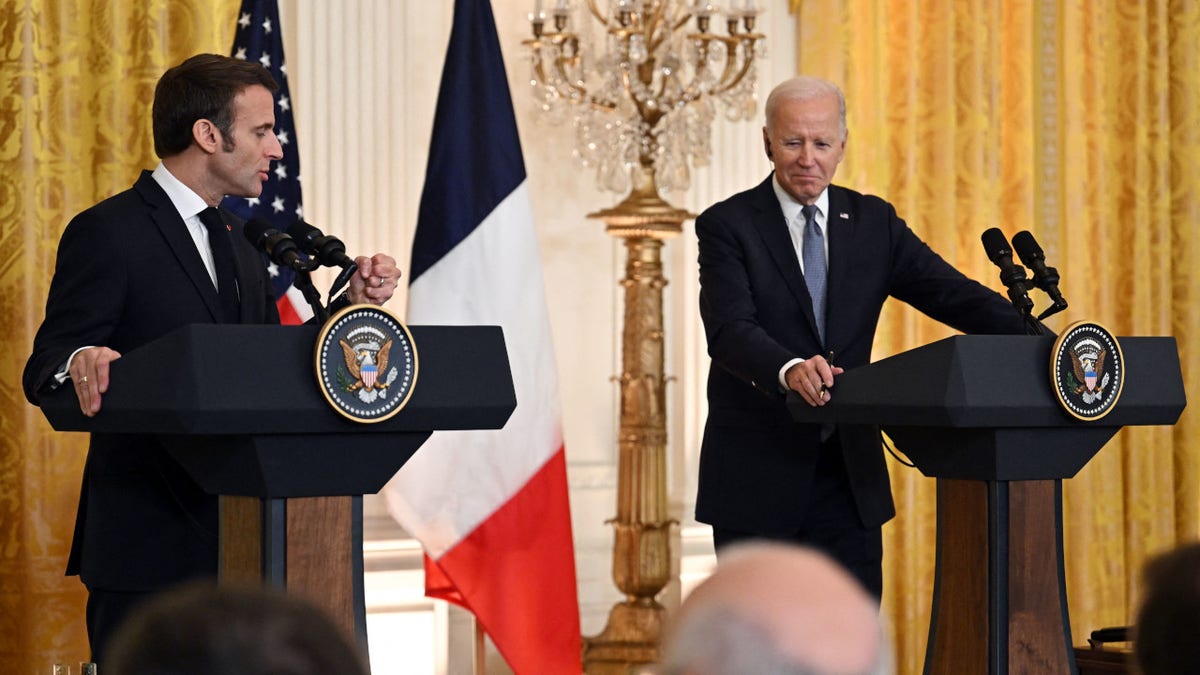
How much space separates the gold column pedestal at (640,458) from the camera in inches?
212

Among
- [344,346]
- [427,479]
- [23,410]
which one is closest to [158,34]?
[23,410]

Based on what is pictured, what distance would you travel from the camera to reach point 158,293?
2938 millimetres

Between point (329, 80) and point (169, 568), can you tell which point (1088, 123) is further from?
point (169, 568)

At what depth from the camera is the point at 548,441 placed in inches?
205

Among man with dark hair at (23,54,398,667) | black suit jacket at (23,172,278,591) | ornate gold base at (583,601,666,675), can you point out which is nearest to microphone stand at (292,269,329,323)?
man with dark hair at (23,54,398,667)

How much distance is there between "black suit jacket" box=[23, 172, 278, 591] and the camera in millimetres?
2885

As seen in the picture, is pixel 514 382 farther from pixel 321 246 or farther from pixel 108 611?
pixel 321 246

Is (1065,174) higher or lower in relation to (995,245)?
higher

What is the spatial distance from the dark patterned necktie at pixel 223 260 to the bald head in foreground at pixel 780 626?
215 cm

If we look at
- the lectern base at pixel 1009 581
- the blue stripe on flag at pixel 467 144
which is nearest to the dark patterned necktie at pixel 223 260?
the lectern base at pixel 1009 581

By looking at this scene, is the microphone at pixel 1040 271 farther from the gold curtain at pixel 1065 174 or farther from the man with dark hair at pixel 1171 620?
the gold curtain at pixel 1065 174

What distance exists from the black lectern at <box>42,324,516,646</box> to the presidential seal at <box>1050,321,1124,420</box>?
108 centimetres

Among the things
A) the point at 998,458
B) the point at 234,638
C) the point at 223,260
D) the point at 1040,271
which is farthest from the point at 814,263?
the point at 234,638

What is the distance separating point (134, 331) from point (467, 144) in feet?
7.72
